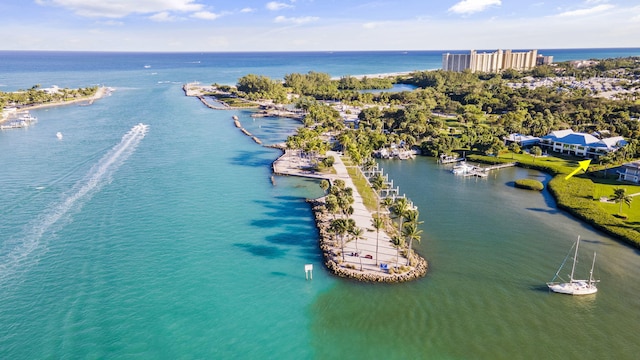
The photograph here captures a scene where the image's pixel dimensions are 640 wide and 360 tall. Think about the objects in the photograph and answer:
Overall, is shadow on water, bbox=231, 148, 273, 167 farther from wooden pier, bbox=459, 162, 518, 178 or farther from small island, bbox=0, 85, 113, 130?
small island, bbox=0, 85, 113, 130

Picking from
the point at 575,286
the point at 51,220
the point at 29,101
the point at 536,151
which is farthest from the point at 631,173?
the point at 29,101

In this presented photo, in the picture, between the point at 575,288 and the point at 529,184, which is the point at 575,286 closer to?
the point at 575,288

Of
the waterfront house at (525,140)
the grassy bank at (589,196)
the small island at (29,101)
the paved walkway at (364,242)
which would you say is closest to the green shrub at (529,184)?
the grassy bank at (589,196)

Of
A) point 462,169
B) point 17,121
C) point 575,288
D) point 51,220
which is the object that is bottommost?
point 575,288

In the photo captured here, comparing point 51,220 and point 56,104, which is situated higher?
point 56,104

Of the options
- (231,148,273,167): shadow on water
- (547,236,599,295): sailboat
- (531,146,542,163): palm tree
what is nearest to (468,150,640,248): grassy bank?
(531,146,542,163): palm tree

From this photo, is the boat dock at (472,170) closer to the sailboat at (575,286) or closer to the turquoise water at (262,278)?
the turquoise water at (262,278)
